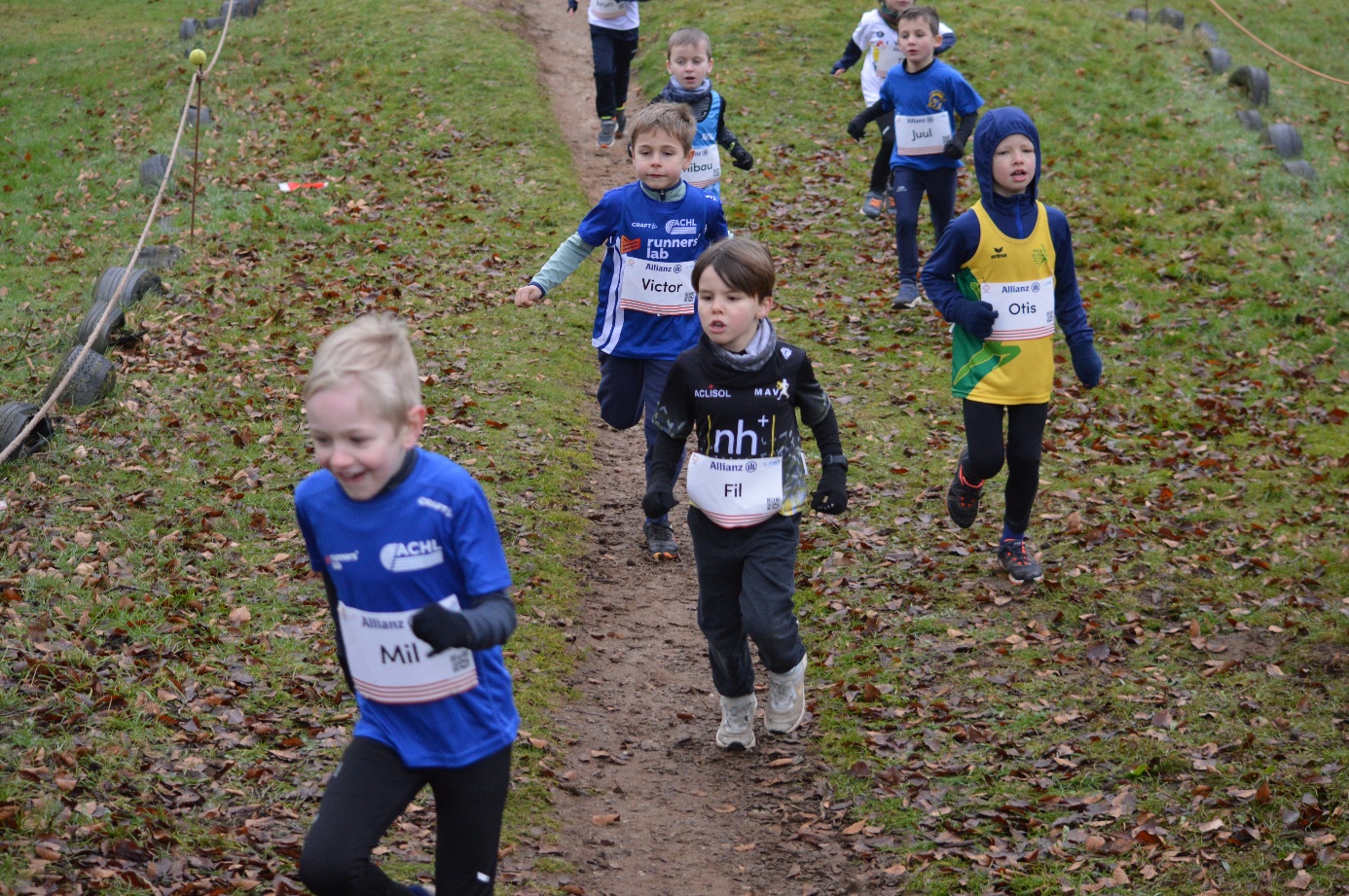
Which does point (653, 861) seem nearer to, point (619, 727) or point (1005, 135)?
point (619, 727)

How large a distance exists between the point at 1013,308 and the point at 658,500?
2.51 metres

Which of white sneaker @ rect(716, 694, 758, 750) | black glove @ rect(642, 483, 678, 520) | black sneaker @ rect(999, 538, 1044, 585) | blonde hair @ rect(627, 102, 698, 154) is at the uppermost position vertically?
blonde hair @ rect(627, 102, 698, 154)

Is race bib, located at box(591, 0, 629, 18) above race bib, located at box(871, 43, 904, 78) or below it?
above

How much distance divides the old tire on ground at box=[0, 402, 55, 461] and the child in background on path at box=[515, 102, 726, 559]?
4000mm

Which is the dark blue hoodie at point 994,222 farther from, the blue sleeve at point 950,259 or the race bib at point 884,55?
the race bib at point 884,55

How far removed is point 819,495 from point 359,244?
348 inches

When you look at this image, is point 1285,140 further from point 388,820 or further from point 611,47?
point 388,820

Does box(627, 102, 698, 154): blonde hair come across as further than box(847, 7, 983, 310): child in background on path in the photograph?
No

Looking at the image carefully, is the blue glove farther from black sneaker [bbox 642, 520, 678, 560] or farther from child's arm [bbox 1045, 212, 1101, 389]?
black sneaker [bbox 642, 520, 678, 560]

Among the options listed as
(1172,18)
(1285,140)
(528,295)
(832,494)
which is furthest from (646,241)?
(1172,18)

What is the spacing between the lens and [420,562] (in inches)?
123

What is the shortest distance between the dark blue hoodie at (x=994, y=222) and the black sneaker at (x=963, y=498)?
995 mm

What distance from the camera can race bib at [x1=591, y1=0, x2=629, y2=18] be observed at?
13.9 metres

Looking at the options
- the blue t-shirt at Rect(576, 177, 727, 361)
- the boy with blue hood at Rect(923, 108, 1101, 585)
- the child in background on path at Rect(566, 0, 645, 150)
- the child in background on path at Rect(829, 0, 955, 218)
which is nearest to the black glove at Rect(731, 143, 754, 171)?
the child in background on path at Rect(829, 0, 955, 218)
